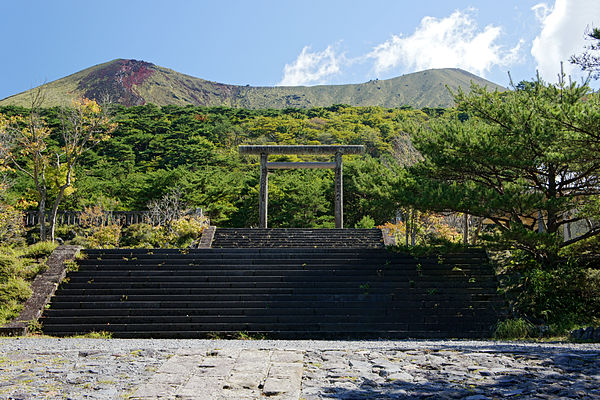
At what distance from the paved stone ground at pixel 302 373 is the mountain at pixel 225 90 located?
218 ft

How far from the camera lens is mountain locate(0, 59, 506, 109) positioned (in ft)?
246

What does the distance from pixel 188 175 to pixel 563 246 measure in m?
19.6

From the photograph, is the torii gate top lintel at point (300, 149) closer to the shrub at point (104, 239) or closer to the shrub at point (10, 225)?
the shrub at point (104, 239)

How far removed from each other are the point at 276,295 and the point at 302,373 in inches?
202

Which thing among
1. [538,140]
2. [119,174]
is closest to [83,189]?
[119,174]

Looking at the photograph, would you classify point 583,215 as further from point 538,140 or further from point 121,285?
point 121,285

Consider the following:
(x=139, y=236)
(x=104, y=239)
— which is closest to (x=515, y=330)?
(x=104, y=239)

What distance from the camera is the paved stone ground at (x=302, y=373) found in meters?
4.91

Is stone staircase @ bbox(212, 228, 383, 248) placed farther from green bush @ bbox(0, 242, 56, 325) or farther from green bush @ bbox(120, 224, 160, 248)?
green bush @ bbox(0, 242, 56, 325)

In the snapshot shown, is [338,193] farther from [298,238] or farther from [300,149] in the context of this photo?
[298,238]

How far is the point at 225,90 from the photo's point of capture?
92.3 meters

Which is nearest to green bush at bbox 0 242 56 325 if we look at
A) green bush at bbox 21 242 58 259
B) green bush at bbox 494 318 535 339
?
green bush at bbox 21 242 58 259

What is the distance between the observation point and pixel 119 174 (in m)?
33.8

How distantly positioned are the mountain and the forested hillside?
2349 cm
